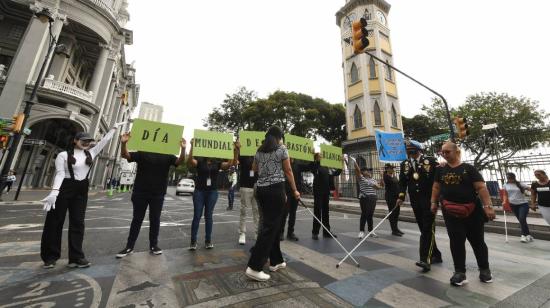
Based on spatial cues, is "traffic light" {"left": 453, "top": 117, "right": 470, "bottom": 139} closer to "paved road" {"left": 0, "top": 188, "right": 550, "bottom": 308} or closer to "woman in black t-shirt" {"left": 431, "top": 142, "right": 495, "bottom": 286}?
"paved road" {"left": 0, "top": 188, "right": 550, "bottom": 308}

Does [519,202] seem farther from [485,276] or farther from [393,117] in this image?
[393,117]

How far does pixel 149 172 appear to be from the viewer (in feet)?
14.3

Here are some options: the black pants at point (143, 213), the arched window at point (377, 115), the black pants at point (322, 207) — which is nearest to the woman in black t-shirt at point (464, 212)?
the black pants at point (322, 207)

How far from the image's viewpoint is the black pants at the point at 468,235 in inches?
131

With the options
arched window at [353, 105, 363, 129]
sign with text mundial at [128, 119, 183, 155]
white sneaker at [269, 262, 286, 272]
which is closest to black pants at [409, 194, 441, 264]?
white sneaker at [269, 262, 286, 272]

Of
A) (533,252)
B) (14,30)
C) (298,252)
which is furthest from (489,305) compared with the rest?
(14,30)

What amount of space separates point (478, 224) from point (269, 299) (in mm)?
3099

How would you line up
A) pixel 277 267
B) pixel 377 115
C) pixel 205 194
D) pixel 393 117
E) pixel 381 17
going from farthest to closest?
1. pixel 381 17
2. pixel 393 117
3. pixel 377 115
4. pixel 205 194
5. pixel 277 267

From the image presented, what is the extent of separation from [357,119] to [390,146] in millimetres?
13632

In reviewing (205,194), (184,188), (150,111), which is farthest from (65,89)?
(150,111)

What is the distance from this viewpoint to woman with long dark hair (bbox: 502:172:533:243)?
6.46m

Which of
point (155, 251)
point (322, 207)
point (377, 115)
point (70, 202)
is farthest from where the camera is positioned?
point (377, 115)

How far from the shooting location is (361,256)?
4.42 meters

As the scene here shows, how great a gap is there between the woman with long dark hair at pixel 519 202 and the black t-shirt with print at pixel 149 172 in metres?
9.02
